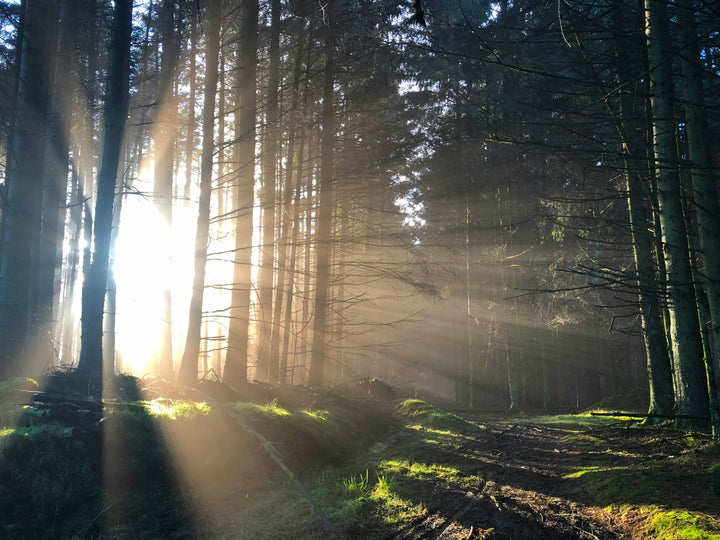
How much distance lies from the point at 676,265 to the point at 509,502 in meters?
4.37

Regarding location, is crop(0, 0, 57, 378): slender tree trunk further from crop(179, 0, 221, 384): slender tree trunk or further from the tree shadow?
the tree shadow

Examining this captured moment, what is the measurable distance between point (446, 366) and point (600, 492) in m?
30.0

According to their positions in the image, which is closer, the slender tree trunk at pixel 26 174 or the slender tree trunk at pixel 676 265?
the slender tree trunk at pixel 676 265

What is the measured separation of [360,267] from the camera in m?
11.4

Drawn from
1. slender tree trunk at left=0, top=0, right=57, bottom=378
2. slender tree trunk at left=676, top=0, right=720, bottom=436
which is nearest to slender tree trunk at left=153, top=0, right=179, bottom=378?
slender tree trunk at left=0, top=0, right=57, bottom=378

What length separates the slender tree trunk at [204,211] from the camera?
890 centimetres

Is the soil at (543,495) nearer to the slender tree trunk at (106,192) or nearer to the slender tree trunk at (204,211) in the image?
the slender tree trunk at (204,211)

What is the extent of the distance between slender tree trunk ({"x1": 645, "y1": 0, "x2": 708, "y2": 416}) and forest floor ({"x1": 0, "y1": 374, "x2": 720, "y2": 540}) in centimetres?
83

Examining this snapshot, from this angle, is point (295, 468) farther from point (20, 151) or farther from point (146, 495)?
point (20, 151)

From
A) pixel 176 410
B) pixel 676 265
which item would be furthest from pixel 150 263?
pixel 676 265

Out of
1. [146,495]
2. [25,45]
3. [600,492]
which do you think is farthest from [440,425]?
[25,45]

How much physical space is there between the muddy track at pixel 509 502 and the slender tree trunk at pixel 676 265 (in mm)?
1884

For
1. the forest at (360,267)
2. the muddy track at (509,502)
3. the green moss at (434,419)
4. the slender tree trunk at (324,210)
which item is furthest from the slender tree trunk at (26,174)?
the muddy track at (509,502)

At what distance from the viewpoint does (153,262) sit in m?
15.6
